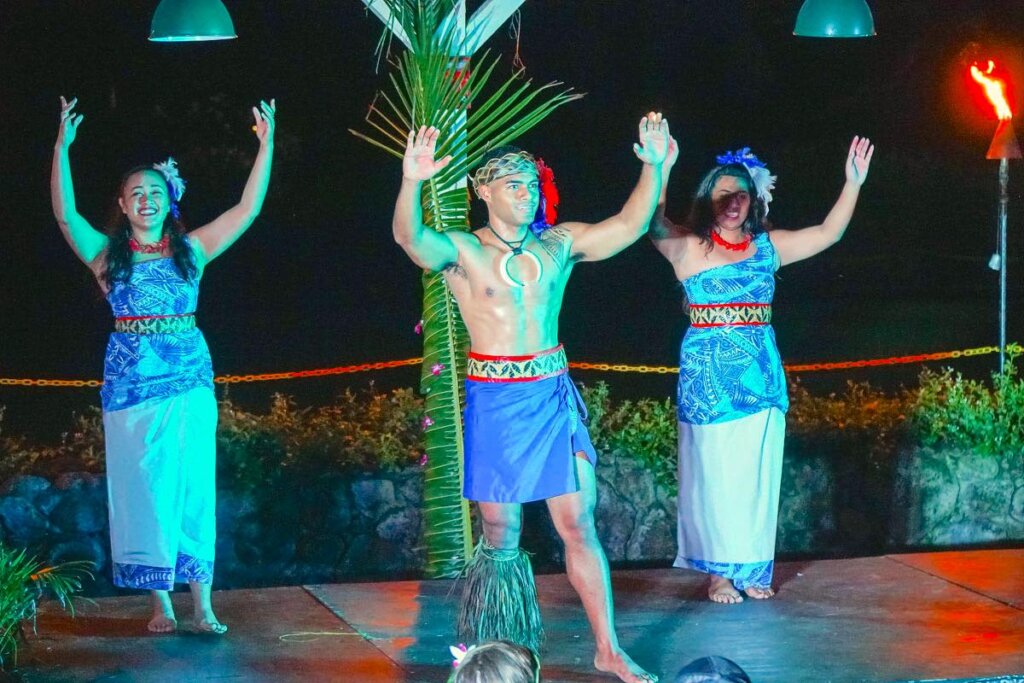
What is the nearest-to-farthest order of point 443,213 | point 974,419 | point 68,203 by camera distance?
point 68,203 < point 443,213 < point 974,419

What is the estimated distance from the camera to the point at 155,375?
5.92 m

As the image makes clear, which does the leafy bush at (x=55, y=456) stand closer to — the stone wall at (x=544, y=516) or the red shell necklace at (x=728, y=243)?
the stone wall at (x=544, y=516)

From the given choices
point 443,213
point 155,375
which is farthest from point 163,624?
point 443,213

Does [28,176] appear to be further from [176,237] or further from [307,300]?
[176,237]

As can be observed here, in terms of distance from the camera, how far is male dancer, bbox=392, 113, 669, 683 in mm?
5281

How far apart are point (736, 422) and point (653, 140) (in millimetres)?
1463

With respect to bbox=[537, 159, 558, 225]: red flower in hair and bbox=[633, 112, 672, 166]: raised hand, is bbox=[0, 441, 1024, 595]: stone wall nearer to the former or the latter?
bbox=[537, 159, 558, 225]: red flower in hair

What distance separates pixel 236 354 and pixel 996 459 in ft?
14.1

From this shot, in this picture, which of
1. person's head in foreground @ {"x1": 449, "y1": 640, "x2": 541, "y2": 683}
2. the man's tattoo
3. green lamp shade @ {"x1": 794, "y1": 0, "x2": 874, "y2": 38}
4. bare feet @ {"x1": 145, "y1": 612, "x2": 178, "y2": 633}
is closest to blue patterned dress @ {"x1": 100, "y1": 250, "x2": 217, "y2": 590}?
bare feet @ {"x1": 145, "y1": 612, "x2": 178, "y2": 633}

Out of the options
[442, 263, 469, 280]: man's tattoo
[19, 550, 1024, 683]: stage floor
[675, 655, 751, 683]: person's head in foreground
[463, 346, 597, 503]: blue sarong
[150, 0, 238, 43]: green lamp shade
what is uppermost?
[150, 0, 238, 43]: green lamp shade

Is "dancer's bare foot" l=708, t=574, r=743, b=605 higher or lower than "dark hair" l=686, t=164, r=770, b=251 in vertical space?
lower

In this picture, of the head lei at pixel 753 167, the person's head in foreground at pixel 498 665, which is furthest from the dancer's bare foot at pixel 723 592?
the person's head in foreground at pixel 498 665

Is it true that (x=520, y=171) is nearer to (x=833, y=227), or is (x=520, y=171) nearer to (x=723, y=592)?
(x=833, y=227)

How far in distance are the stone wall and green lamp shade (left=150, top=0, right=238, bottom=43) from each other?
186 cm
